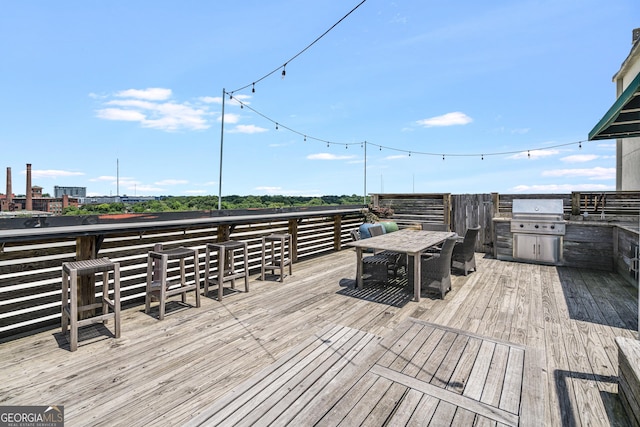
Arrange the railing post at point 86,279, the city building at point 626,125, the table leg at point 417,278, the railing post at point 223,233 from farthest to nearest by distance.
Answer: the railing post at point 223,233 < the table leg at point 417,278 < the railing post at point 86,279 < the city building at point 626,125

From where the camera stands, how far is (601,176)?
30.1 ft

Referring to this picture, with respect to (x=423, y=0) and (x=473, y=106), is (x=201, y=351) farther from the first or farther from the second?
(x=473, y=106)

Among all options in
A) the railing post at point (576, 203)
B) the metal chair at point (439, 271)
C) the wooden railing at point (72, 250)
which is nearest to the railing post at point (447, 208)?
the railing post at point (576, 203)

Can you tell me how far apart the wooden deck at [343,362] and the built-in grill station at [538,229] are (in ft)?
6.03

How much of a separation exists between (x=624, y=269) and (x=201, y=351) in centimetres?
696

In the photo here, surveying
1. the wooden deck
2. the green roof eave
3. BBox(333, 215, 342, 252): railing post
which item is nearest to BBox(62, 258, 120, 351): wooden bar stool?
the wooden deck

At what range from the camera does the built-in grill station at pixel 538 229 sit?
627 centimetres

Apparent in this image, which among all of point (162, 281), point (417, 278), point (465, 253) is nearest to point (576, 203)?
point (465, 253)

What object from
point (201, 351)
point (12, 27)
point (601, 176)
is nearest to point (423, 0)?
point (201, 351)

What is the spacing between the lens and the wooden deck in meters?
1.36

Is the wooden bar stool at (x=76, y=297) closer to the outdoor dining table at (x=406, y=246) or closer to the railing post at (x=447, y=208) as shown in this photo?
the outdoor dining table at (x=406, y=246)

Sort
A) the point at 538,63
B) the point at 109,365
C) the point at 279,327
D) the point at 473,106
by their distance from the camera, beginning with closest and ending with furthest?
1. the point at 109,365
2. the point at 279,327
3. the point at 538,63
4. the point at 473,106

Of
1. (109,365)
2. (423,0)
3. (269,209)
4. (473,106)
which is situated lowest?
(109,365)

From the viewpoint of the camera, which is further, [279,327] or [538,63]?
[538,63]
